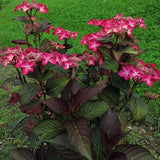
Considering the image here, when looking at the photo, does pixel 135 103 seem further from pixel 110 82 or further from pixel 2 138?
pixel 2 138

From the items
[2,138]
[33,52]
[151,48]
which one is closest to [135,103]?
[33,52]

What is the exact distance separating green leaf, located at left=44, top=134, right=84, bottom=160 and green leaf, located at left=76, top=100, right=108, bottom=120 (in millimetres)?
161

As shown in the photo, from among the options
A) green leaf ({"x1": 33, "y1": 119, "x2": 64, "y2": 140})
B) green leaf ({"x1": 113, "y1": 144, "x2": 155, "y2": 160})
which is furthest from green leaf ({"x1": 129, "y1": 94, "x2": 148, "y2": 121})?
green leaf ({"x1": 33, "y1": 119, "x2": 64, "y2": 140})

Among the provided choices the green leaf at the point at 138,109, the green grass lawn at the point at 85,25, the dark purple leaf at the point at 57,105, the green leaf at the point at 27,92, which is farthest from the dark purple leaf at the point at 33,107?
the green grass lawn at the point at 85,25

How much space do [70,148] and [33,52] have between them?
567 millimetres

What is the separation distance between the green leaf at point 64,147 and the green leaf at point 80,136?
9 centimetres

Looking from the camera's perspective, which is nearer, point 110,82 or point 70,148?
point 70,148

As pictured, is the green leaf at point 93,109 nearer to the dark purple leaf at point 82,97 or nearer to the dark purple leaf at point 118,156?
the dark purple leaf at point 82,97

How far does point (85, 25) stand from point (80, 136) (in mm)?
4563

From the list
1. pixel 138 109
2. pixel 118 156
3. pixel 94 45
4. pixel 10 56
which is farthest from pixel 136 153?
pixel 10 56

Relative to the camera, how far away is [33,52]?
1.13 meters

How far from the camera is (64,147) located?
3.35 ft

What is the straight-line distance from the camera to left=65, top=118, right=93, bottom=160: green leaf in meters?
0.84

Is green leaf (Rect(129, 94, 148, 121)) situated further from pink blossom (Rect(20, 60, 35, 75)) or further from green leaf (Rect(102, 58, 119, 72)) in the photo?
pink blossom (Rect(20, 60, 35, 75))
